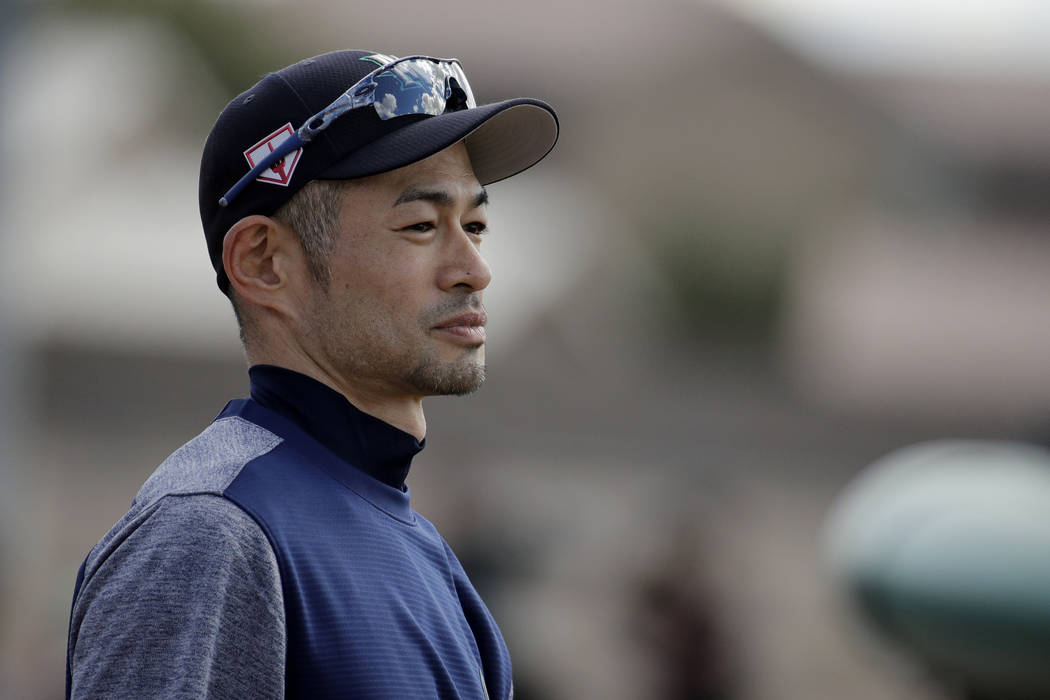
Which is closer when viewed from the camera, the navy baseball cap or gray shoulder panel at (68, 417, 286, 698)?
gray shoulder panel at (68, 417, 286, 698)

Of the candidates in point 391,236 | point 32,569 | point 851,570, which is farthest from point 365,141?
point 32,569

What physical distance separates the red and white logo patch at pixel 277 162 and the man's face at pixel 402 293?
10 centimetres

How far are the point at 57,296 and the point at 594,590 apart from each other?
7544 mm

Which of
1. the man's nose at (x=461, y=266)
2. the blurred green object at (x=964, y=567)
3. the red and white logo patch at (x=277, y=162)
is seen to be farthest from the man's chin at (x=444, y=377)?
the blurred green object at (x=964, y=567)

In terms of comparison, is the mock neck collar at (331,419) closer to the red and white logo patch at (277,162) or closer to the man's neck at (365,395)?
the man's neck at (365,395)

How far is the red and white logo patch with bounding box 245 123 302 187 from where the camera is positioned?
7.27 feet

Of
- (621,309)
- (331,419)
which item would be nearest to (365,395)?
(331,419)

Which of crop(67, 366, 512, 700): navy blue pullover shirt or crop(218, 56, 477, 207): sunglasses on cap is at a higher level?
crop(218, 56, 477, 207): sunglasses on cap

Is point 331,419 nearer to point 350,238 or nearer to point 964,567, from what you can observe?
point 350,238

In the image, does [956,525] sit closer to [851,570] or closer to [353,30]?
[851,570]

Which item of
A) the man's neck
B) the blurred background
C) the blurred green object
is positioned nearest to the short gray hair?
the man's neck

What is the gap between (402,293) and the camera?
2260mm

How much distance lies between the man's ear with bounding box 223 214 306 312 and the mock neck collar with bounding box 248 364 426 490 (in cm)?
12

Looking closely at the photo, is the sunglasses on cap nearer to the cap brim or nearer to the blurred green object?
the cap brim
